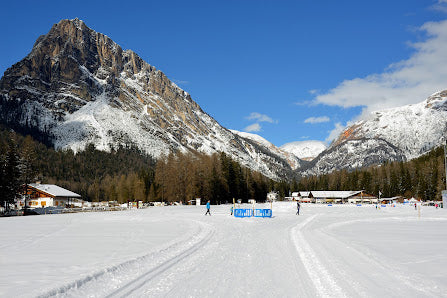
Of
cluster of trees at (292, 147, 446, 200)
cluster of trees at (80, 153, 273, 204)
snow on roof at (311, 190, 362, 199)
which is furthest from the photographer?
snow on roof at (311, 190, 362, 199)

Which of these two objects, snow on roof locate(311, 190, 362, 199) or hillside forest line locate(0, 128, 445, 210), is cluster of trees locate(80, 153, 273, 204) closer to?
hillside forest line locate(0, 128, 445, 210)

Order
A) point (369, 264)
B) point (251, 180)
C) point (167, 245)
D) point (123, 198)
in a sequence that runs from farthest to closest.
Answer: point (251, 180), point (123, 198), point (167, 245), point (369, 264)

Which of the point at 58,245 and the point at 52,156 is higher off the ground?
the point at 52,156

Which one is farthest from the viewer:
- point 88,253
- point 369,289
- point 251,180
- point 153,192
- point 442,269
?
point 251,180

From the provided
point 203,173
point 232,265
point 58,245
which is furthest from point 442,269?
point 203,173

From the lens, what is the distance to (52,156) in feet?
635

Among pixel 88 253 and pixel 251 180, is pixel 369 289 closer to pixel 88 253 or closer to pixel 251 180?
pixel 88 253

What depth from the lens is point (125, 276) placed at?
1032 cm

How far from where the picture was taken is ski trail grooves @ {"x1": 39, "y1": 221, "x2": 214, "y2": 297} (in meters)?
8.55

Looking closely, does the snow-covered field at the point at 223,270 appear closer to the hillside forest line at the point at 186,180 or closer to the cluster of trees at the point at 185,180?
the cluster of trees at the point at 185,180

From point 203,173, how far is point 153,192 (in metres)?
22.4

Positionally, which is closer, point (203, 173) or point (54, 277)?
point (54, 277)

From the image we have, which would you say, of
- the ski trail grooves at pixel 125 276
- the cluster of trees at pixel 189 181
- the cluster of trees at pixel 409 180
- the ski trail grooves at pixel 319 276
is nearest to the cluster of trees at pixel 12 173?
the cluster of trees at pixel 189 181

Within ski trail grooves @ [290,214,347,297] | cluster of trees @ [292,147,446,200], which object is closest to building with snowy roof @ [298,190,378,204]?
cluster of trees @ [292,147,446,200]
